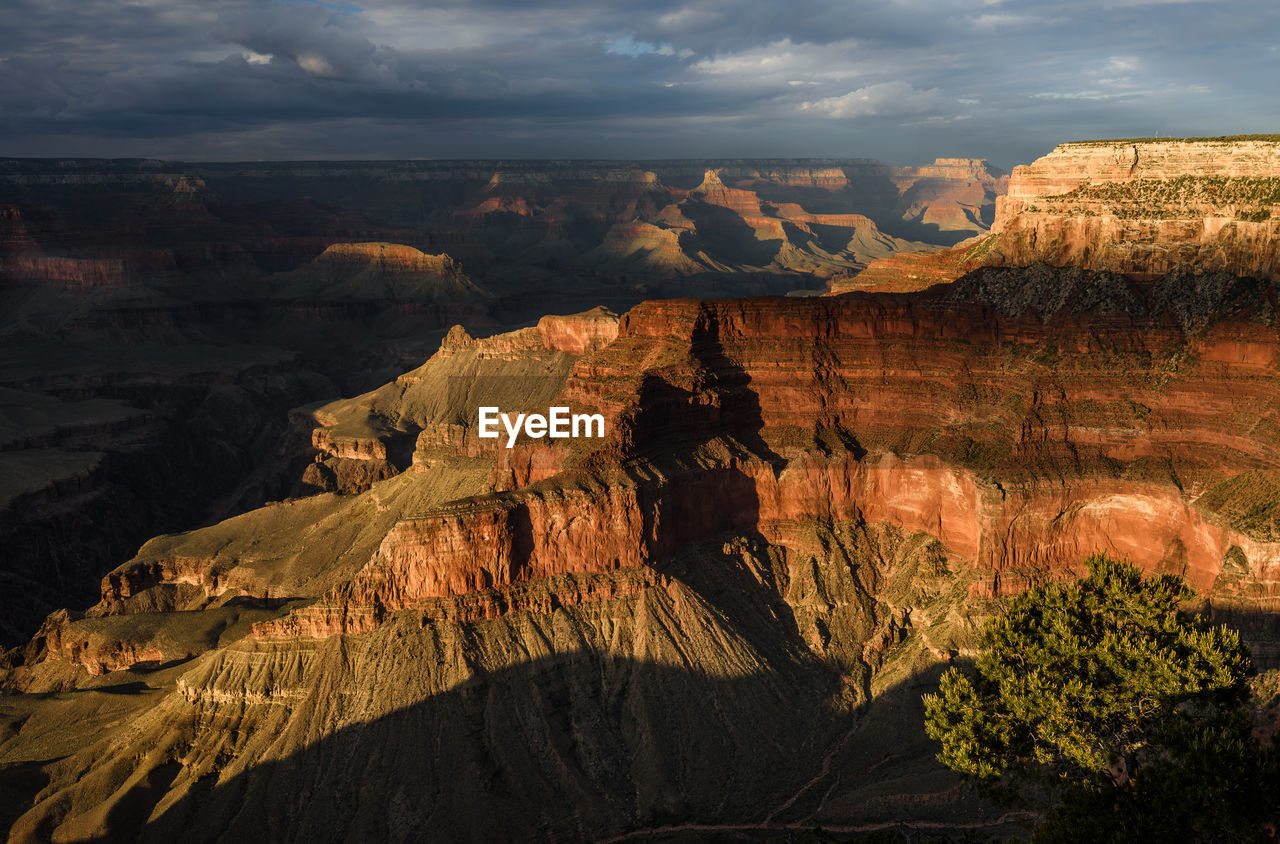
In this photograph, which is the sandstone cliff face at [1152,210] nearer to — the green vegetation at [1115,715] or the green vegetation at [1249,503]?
the green vegetation at [1249,503]

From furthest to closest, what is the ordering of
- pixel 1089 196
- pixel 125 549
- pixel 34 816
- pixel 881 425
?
pixel 125 549, pixel 1089 196, pixel 881 425, pixel 34 816

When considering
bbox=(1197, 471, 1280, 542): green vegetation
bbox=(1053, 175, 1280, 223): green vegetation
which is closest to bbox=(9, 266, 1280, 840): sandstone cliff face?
bbox=(1197, 471, 1280, 542): green vegetation

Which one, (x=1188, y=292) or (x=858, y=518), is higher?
(x=1188, y=292)

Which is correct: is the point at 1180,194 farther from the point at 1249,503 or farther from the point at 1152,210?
the point at 1249,503

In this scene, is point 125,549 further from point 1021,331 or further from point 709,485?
point 1021,331

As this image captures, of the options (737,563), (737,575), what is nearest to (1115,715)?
(737,575)

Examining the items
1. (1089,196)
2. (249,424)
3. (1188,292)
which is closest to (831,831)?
(1188,292)

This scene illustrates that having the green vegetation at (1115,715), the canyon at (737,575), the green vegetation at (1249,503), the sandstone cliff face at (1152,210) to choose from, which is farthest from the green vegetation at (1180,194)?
the green vegetation at (1115,715)
